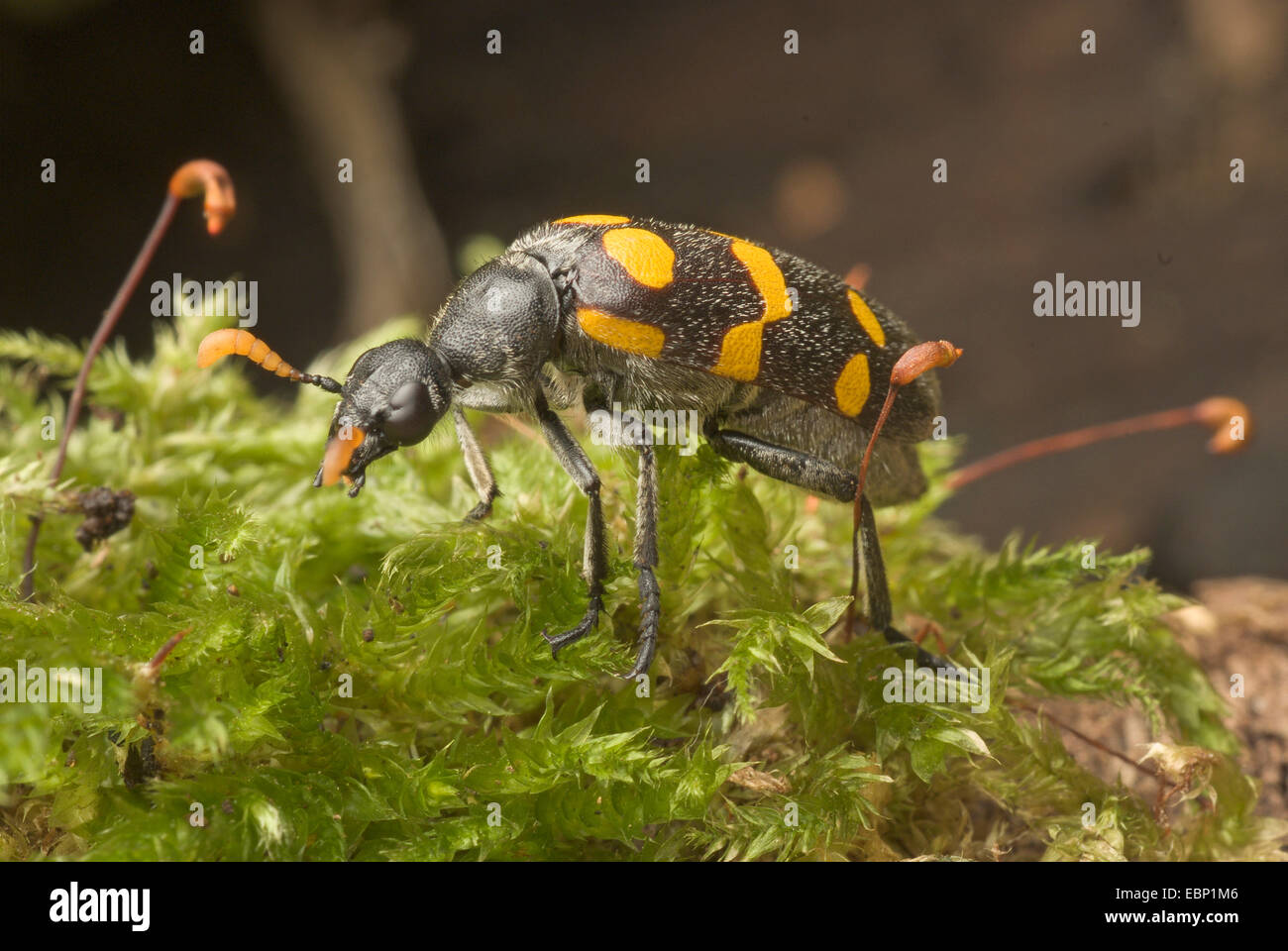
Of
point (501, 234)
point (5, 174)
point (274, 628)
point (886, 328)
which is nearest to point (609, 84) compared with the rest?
point (501, 234)

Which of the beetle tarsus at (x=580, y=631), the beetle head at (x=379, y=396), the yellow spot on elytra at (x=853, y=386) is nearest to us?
the beetle tarsus at (x=580, y=631)

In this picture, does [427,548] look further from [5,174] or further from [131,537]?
[5,174]

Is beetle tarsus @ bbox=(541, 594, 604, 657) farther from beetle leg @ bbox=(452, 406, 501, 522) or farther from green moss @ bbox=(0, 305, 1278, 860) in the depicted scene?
beetle leg @ bbox=(452, 406, 501, 522)

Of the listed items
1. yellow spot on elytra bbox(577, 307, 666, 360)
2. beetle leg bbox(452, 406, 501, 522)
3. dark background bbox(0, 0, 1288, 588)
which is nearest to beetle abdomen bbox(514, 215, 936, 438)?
yellow spot on elytra bbox(577, 307, 666, 360)

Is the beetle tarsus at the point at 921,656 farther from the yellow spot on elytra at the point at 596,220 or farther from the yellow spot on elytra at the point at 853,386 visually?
the yellow spot on elytra at the point at 596,220

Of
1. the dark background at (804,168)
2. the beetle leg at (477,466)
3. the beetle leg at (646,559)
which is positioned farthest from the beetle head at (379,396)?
the dark background at (804,168)

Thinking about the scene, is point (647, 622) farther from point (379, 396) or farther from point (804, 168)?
point (804, 168)
